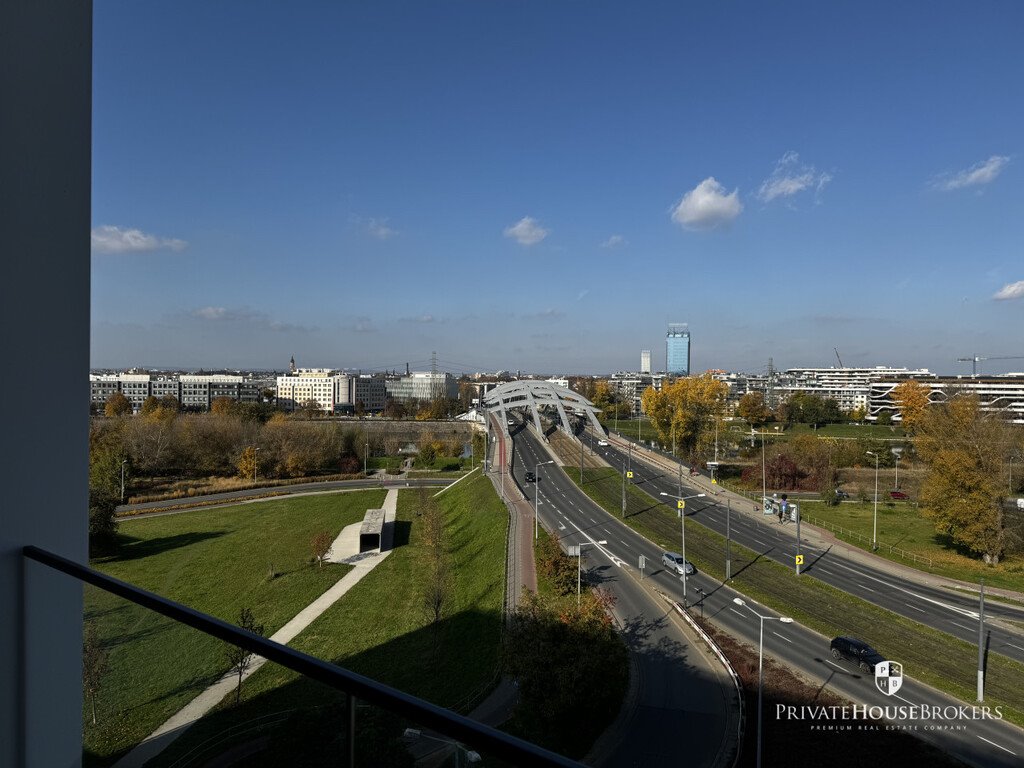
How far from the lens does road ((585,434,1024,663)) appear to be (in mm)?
11703

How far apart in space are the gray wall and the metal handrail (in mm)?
103

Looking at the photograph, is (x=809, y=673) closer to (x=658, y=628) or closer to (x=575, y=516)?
(x=658, y=628)

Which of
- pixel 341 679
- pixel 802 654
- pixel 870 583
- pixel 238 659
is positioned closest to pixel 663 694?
pixel 802 654

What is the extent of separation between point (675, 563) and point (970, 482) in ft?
30.8

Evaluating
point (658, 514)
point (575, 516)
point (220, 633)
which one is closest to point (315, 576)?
point (575, 516)

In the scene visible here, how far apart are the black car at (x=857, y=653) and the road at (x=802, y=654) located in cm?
15

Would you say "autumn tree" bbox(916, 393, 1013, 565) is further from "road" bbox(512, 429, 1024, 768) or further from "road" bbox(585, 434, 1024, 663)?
"road" bbox(512, 429, 1024, 768)

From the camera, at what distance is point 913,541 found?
59.2ft

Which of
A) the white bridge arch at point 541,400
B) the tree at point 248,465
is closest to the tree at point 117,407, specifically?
the tree at point 248,465

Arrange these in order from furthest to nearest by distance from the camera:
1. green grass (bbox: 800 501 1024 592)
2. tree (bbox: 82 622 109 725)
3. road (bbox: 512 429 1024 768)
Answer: green grass (bbox: 800 501 1024 592) → road (bbox: 512 429 1024 768) → tree (bbox: 82 622 109 725)

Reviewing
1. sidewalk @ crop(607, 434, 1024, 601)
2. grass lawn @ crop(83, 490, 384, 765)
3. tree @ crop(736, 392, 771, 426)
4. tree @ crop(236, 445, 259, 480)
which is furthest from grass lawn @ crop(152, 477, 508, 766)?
tree @ crop(736, 392, 771, 426)

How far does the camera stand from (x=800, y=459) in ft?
86.3

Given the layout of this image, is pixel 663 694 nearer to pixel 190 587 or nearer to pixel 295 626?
pixel 295 626

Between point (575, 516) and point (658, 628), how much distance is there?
817 cm
